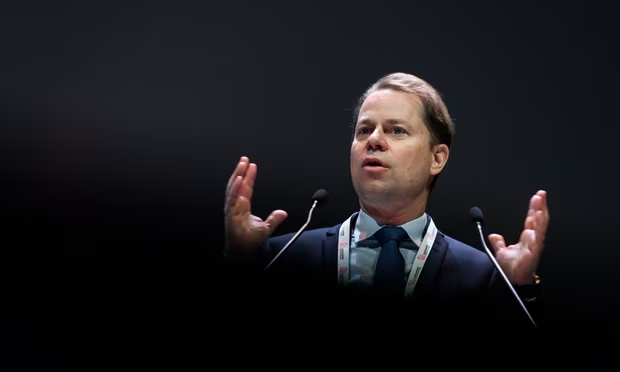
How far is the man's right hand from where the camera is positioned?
1.84 meters

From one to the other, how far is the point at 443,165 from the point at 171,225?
41.0 inches

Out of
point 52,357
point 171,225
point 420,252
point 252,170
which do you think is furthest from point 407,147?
point 52,357

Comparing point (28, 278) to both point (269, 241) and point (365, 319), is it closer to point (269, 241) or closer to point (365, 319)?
point (269, 241)

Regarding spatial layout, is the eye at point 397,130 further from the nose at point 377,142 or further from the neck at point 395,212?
the neck at point 395,212

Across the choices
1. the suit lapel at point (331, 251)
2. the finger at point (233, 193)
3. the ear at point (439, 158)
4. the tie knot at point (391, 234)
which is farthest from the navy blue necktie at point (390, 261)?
the finger at point (233, 193)

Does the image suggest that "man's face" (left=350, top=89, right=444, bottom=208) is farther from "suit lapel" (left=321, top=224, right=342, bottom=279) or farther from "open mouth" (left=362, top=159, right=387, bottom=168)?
"suit lapel" (left=321, top=224, right=342, bottom=279)

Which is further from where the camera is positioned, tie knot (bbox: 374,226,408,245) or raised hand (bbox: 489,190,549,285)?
tie knot (bbox: 374,226,408,245)

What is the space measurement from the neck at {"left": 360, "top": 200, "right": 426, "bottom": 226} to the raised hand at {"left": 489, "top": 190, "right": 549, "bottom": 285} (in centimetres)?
33

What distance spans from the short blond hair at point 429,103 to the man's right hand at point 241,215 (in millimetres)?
536

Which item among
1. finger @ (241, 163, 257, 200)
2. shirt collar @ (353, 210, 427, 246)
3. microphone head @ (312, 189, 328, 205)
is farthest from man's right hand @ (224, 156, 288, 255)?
shirt collar @ (353, 210, 427, 246)

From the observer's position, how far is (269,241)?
1.93 meters

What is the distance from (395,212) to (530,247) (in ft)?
1.44

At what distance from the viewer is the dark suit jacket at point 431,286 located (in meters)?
1.78

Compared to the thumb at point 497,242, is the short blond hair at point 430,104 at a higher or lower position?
higher
